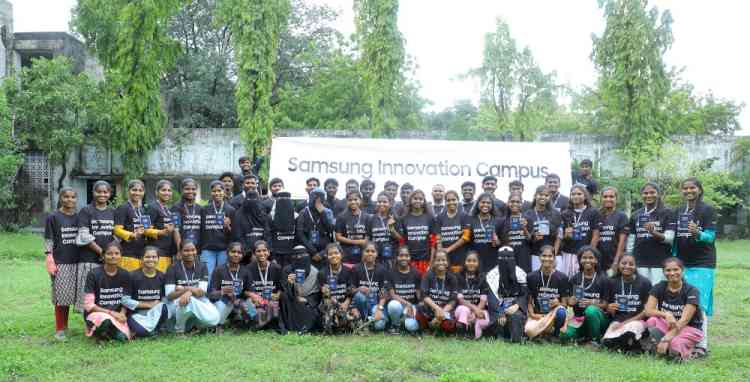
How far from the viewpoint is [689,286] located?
19.1 feet

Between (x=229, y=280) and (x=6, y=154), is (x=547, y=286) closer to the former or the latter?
(x=229, y=280)

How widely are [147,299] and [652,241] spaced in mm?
5086

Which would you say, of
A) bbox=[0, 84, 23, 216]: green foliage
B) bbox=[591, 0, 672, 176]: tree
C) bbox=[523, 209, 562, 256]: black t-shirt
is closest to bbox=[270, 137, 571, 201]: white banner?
bbox=[523, 209, 562, 256]: black t-shirt

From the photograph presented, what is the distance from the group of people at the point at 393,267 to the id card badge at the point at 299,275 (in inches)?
0.5

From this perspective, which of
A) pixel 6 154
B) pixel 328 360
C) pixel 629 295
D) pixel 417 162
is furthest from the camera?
pixel 6 154

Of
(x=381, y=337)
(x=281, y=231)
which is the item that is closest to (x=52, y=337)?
(x=281, y=231)

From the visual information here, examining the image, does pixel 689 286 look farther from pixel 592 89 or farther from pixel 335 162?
pixel 592 89

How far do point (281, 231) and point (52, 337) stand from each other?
2519 mm

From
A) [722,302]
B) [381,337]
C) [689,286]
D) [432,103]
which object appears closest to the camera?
[689,286]

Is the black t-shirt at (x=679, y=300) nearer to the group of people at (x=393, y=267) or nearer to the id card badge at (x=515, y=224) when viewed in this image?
the group of people at (x=393, y=267)

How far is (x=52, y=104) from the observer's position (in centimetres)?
1692

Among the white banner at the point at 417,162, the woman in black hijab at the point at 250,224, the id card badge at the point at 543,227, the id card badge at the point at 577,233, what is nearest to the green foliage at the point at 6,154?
the white banner at the point at 417,162

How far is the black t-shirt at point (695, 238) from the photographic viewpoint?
6309mm

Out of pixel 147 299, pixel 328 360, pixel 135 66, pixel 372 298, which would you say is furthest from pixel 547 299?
pixel 135 66
